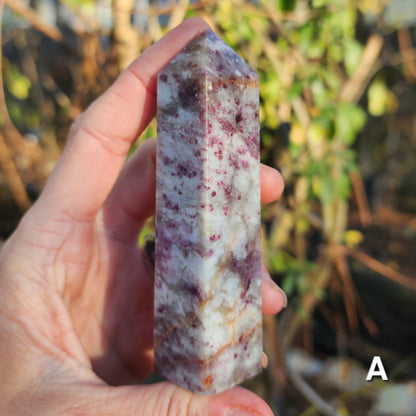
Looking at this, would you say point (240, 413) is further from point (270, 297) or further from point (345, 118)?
point (345, 118)

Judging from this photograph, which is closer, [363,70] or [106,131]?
[106,131]

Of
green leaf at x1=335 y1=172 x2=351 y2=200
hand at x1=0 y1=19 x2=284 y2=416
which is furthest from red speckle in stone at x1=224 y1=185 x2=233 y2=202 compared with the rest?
green leaf at x1=335 y1=172 x2=351 y2=200

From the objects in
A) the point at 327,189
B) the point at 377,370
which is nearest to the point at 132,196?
the point at 327,189

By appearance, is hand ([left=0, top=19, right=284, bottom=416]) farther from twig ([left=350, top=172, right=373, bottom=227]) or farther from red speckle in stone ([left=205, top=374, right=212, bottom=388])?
twig ([left=350, top=172, right=373, bottom=227])

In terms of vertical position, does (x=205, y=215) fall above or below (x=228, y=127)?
below

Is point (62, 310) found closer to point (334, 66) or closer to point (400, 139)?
point (334, 66)

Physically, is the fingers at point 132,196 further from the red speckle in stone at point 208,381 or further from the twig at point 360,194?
the twig at point 360,194

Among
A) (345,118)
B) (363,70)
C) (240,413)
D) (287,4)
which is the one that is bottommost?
(240,413)
